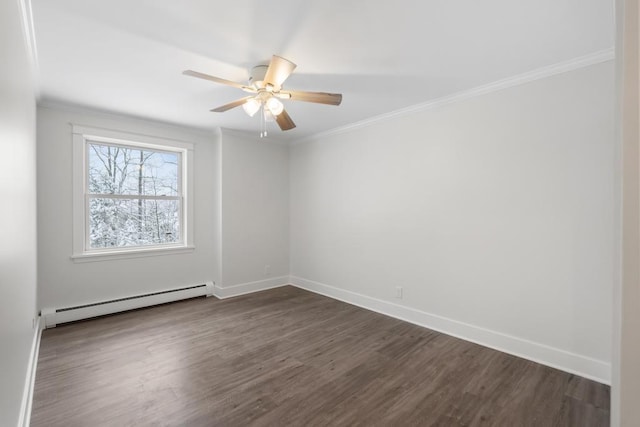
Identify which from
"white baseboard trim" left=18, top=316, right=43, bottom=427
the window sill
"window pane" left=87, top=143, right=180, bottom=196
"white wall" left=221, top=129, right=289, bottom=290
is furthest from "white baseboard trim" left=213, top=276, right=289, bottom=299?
"white baseboard trim" left=18, top=316, right=43, bottom=427

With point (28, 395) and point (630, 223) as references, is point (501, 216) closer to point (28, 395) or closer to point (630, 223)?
point (630, 223)

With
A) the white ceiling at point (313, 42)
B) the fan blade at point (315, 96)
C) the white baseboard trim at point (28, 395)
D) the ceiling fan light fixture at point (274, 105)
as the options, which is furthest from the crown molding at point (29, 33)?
the white baseboard trim at point (28, 395)

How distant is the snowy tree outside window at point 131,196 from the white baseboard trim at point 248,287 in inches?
38.4

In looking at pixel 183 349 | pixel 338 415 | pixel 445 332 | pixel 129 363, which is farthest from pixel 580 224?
pixel 129 363

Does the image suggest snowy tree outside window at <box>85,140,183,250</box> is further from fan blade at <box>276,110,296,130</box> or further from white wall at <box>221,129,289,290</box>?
fan blade at <box>276,110,296,130</box>

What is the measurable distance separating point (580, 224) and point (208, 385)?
315 centimetres

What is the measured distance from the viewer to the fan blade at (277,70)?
6.47 ft

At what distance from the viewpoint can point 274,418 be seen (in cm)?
186

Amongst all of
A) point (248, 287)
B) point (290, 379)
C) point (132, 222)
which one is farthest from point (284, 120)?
point (248, 287)

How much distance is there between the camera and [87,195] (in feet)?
11.7

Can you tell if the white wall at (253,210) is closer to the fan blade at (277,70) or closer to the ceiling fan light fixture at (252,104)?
the ceiling fan light fixture at (252,104)

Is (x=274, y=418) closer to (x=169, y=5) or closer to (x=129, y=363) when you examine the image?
(x=129, y=363)

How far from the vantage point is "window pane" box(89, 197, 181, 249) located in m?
3.67

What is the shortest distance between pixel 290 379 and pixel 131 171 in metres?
3.37
